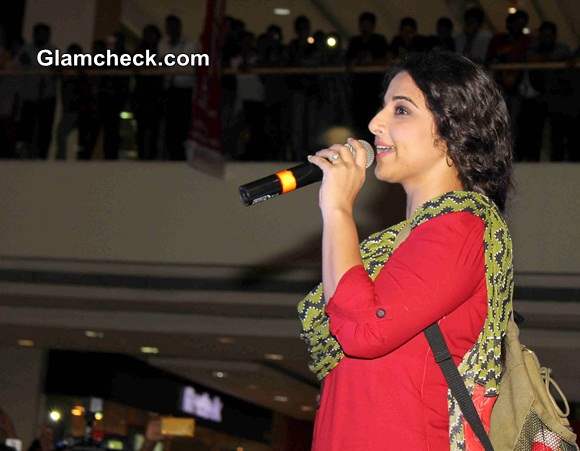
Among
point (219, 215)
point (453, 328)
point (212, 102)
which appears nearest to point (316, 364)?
point (453, 328)

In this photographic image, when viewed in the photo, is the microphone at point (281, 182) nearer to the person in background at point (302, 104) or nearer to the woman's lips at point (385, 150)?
the woman's lips at point (385, 150)

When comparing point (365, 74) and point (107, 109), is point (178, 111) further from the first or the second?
point (365, 74)

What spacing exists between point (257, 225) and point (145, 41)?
2.07m

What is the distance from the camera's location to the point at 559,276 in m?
9.43

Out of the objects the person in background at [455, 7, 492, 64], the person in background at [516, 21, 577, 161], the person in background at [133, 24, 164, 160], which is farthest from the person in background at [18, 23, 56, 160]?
the person in background at [516, 21, 577, 161]

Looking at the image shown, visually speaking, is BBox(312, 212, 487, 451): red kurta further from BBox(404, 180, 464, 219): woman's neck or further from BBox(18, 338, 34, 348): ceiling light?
BBox(18, 338, 34, 348): ceiling light

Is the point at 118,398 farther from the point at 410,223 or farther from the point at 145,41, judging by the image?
the point at 410,223

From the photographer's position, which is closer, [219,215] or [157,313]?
[219,215]

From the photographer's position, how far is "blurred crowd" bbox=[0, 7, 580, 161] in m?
9.46

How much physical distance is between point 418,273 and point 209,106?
7.71 m

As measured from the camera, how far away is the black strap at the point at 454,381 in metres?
1.93

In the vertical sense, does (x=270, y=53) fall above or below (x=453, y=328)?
above

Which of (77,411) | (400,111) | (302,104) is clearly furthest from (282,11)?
(400,111)

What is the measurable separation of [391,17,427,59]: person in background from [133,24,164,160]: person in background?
194cm
